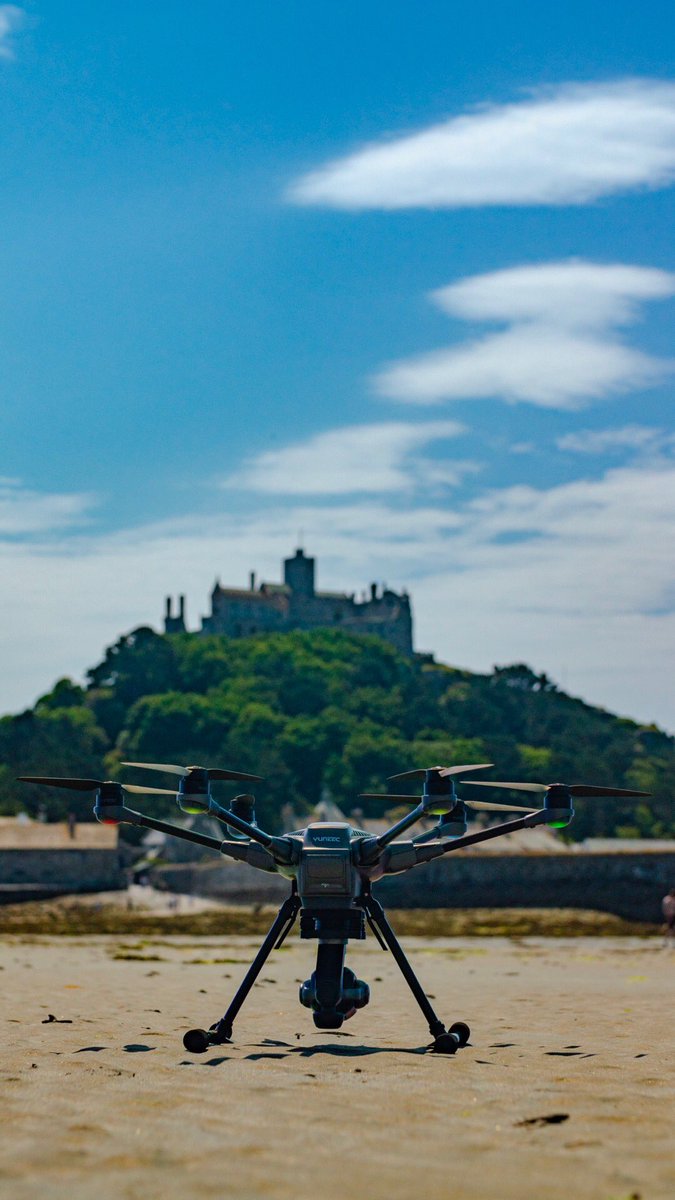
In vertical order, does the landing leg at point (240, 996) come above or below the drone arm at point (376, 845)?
below

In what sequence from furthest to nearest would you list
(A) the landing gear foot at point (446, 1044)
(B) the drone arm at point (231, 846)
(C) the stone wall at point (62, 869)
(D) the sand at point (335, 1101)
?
(C) the stone wall at point (62, 869)
(B) the drone arm at point (231, 846)
(A) the landing gear foot at point (446, 1044)
(D) the sand at point (335, 1101)

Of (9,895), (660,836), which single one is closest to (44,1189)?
(9,895)

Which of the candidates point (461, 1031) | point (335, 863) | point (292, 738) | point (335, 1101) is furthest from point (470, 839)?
point (292, 738)

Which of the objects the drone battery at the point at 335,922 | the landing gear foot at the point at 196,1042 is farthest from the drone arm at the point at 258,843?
the landing gear foot at the point at 196,1042

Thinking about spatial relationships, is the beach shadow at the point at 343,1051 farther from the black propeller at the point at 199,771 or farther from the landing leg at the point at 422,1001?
the black propeller at the point at 199,771

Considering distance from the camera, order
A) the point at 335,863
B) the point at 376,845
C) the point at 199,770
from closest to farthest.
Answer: the point at 335,863, the point at 376,845, the point at 199,770

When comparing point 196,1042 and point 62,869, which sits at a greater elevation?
point 196,1042

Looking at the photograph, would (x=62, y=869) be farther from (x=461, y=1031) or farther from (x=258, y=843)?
(x=461, y=1031)

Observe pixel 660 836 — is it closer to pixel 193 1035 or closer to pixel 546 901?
pixel 546 901
